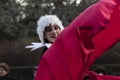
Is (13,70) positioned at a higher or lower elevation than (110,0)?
lower

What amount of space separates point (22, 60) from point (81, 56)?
13.7 m

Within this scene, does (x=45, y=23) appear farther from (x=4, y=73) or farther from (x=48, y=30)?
(x=4, y=73)

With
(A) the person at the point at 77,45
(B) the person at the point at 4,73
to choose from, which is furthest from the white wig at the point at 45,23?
(B) the person at the point at 4,73

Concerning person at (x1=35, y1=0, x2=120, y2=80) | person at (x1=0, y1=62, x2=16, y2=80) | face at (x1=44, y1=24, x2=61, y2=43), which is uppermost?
person at (x1=35, y1=0, x2=120, y2=80)

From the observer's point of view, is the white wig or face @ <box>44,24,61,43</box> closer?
face @ <box>44,24,61,43</box>

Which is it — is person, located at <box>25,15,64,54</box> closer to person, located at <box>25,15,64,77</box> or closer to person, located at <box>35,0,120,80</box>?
person, located at <box>25,15,64,77</box>

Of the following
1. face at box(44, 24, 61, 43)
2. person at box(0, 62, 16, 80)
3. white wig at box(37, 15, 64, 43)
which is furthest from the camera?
person at box(0, 62, 16, 80)

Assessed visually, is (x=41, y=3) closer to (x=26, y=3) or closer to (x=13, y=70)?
(x=26, y=3)

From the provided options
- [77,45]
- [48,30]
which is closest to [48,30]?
[48,30]

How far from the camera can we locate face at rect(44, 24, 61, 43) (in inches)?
133

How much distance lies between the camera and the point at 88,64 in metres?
2.51

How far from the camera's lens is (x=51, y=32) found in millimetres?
3410

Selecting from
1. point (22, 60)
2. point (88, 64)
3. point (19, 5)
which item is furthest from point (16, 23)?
point (88, 64)

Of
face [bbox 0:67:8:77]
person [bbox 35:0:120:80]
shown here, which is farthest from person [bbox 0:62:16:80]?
person [bbox 35:0:120:80]
